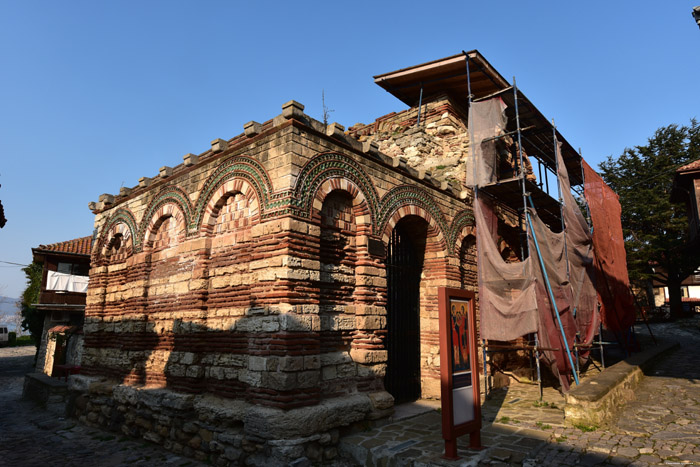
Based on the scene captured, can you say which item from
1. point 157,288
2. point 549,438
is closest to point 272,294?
point 157,288

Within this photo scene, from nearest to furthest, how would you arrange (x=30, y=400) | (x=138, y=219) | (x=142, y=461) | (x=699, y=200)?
(x=142, y=461) < (x=138, y=219) < (x=30, y=400) < (x=699, y=200)

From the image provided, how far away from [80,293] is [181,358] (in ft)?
51.1

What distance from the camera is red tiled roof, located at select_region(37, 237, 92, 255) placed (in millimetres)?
18750

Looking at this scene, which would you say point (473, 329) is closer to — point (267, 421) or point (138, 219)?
point (267, 421)

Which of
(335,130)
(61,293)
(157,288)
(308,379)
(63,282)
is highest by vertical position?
(335,130)

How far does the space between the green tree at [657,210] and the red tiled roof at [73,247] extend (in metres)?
28.9

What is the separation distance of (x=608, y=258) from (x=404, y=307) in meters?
7.03

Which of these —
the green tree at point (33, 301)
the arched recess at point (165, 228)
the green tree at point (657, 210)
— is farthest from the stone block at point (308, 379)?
the green tree at point (657, 210)

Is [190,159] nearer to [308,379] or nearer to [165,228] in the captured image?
[165,228]

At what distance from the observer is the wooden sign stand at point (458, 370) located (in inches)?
186

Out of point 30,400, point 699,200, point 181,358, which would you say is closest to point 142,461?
point 181,358

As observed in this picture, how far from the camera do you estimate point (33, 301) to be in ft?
75.3

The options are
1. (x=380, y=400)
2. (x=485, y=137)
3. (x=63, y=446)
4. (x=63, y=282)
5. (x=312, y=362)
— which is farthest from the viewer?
(x=63, y=282)

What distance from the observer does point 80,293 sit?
1923 cm
